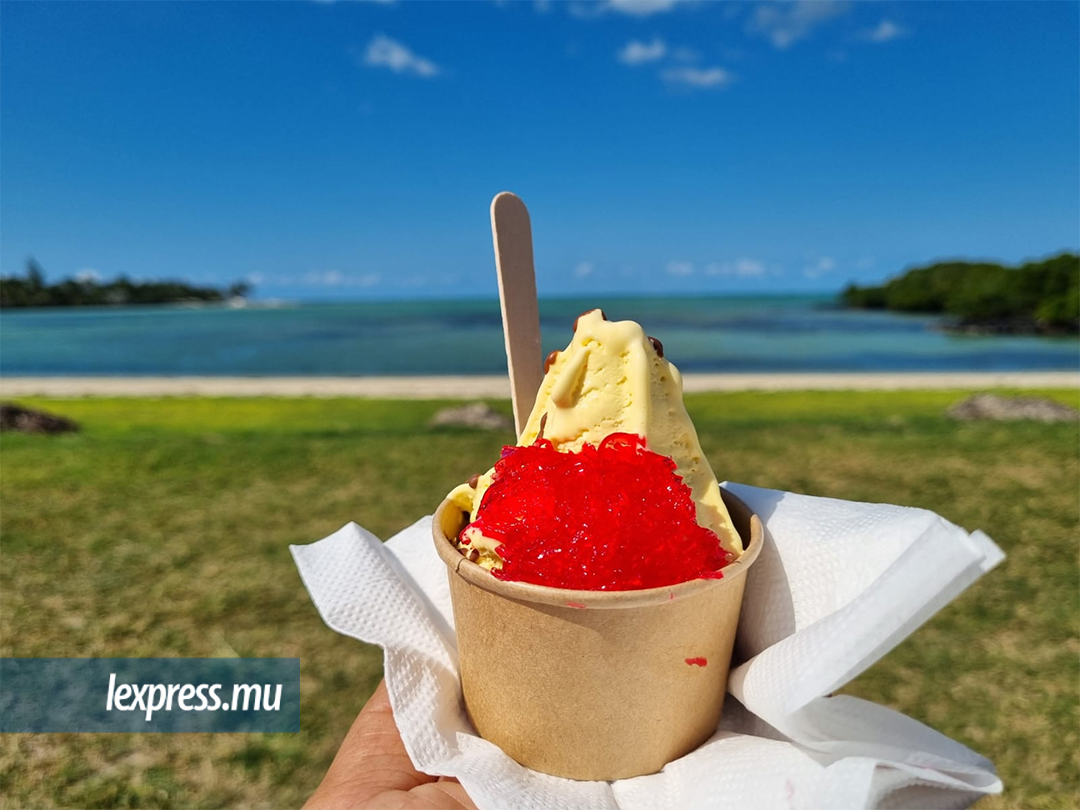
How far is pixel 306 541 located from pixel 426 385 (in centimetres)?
811

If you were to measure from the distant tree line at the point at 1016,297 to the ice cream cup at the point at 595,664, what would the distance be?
828 inches

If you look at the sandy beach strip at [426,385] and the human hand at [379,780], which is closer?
the human hand at [379,780]

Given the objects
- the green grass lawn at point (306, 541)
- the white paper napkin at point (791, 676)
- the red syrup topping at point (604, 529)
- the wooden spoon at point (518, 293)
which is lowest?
the green grass lawn at point (306, 541)

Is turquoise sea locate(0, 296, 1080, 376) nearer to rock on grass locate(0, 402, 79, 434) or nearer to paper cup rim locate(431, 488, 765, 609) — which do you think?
rock on grass locate(0, 402, 79, 434)

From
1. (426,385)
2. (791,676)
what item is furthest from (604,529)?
(426,385)

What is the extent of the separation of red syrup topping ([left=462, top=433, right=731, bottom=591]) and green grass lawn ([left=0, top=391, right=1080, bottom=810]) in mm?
1877

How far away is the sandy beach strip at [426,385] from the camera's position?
1069 cm

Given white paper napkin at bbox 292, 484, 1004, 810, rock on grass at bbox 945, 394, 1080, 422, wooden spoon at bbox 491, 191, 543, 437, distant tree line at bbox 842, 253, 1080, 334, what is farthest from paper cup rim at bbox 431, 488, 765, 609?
distant tree line at bbox 842, 253, 1080, 334

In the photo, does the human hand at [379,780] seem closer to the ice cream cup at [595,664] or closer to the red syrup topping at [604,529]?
the ice cream cup at [595,664]

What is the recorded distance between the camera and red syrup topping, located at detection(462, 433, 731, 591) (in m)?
1.35

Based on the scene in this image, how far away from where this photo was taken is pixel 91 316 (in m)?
37.8

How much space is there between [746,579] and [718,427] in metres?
5.57

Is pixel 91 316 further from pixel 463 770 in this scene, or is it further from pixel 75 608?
pixel 463 770

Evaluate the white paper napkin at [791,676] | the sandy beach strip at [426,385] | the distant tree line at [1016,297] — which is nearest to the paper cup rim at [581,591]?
the white paper napkin at [791,676]
